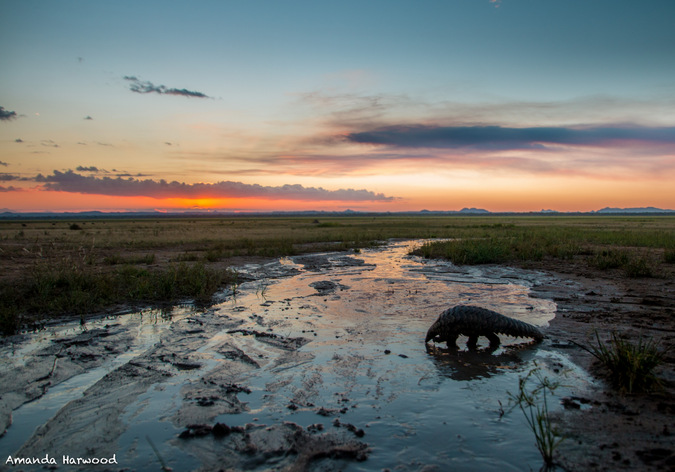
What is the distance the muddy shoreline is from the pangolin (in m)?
0.64

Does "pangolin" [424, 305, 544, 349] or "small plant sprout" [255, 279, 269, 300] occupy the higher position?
"pangolin" [424, 305, 544, 349]

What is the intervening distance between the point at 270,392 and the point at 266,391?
0.07m

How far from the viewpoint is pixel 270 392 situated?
4.67 m

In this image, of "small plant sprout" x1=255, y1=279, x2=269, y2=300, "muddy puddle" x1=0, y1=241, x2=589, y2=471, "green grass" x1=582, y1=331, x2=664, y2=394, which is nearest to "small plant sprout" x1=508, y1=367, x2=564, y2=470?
"muddy puddle" x1=0, y1=241, x2=589, y2=471

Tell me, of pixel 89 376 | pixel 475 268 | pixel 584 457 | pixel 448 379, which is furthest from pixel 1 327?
pixel 475 268

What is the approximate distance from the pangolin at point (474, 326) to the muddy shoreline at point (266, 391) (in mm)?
635

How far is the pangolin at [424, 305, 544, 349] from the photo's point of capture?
6.13 m

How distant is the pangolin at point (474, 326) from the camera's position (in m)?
6.13

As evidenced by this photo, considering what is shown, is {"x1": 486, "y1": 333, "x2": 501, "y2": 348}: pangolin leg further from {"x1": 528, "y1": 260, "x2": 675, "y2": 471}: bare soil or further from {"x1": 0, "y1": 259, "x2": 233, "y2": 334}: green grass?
{"x1": 0, "y1": 259, "x2": 233, "y2": 334}: green grass

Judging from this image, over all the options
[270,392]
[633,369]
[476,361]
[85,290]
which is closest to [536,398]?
[633,369]

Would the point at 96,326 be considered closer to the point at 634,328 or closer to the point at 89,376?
the point at 89,376

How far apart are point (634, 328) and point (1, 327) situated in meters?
11.7

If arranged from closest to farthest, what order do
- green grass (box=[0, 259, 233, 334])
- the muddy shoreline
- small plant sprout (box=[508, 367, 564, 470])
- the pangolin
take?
the muddy shoreline, small plant sprout (box=[508, 367, 564, 470]), the pangolin, green grass (box=[0, 259, 233, 334])

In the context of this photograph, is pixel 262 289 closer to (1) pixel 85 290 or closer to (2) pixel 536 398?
(1) pixel 85 290
